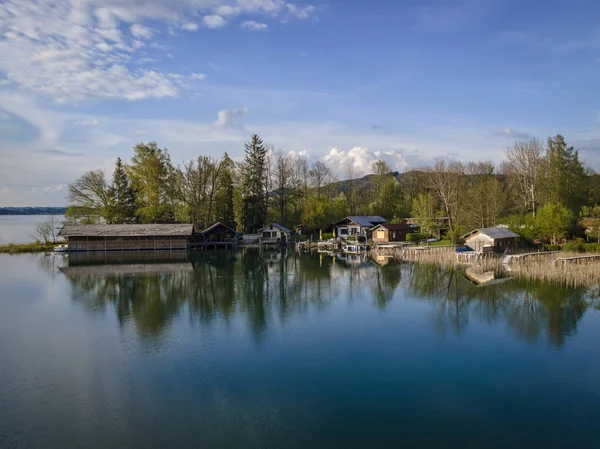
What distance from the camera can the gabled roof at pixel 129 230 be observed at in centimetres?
4959

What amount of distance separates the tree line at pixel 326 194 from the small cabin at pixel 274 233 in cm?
517

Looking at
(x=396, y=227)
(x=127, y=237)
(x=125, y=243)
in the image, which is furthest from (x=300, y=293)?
(x=125, y=243)

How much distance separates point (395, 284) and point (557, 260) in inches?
481

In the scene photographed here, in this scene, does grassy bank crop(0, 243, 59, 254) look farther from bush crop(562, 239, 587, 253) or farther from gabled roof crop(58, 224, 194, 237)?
bush crop(562, 239, 587, 253)

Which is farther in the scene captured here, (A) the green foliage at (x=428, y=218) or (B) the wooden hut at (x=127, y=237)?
(A) the green foliage at (x=428, y=218)

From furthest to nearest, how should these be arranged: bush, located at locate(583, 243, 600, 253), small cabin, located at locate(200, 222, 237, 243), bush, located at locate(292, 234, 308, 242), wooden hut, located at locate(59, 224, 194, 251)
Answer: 1. bush, located at locate(292, 234, 308, 242)
2. small cabin, located at locate(200, 222, 237, 243)
3. wooden hut, located at locate(59, 224, 194, 251)
4. bush, located at locate(583, 243, 600, 253)

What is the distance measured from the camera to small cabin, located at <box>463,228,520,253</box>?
38.5 m

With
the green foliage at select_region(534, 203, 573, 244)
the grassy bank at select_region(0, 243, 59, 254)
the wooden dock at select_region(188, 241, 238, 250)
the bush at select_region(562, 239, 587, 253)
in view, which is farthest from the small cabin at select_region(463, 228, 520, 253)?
the grassy bank at select_region(0, 243, 59, 254)

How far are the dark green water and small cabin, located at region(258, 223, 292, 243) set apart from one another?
29162mm

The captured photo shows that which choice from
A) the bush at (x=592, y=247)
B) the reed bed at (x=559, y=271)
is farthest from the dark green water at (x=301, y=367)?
the bush at (x=592, y=247)

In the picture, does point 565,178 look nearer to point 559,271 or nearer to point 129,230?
point 559,271

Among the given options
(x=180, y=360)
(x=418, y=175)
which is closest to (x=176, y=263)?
(x=180, y=360)

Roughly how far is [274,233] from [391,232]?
51.3 ft

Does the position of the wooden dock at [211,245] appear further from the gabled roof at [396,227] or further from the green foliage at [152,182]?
the gabled roof at [396,227]
